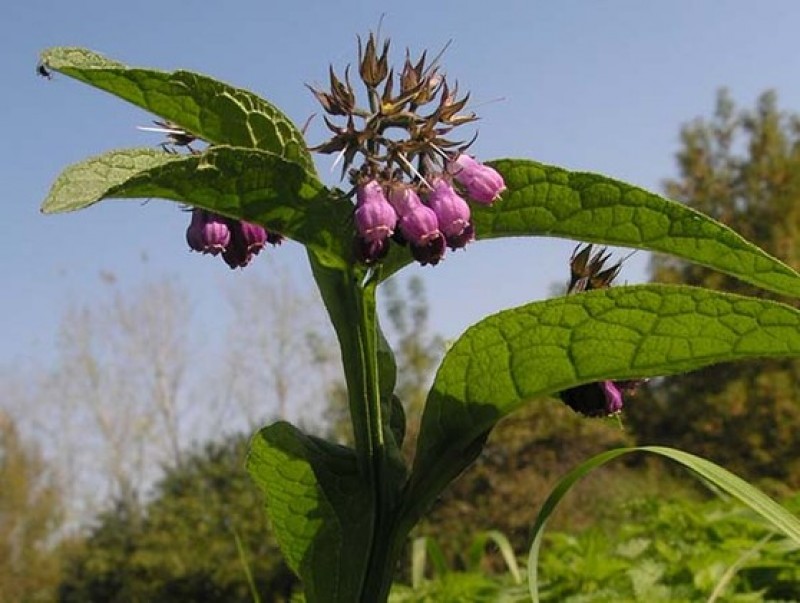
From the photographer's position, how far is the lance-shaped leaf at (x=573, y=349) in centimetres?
109

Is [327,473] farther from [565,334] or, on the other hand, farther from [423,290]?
[423,290]

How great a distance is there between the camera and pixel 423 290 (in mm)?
17938

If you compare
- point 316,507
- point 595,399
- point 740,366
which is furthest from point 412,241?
point 740,366

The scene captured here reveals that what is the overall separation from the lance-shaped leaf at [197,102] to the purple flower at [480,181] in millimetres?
143

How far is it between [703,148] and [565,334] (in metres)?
16.5

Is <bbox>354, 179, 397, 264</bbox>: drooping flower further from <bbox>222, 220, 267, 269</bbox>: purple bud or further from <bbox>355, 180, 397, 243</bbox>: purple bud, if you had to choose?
<bbox>222, 220, 267, 269</bbox>: purple bud

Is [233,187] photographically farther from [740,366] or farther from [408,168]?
[740,366]

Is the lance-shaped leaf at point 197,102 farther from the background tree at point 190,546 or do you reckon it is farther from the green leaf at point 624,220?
the background tree at point 190,546

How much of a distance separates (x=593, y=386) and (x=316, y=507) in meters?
0.37

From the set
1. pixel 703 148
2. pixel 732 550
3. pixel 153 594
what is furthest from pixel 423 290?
pixel 732 550

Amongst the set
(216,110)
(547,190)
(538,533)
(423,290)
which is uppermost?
(423,290)

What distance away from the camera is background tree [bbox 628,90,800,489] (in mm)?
13930

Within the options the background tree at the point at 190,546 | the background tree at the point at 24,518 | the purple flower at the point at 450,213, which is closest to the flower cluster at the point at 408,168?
the purple flower at the point at 450,213

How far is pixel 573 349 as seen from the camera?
1.15m
